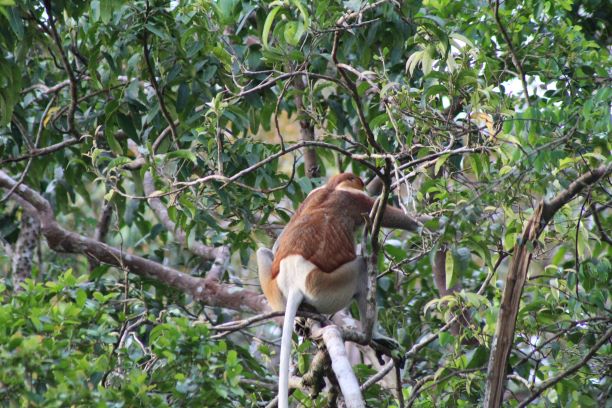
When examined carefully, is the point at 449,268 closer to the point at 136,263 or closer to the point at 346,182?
the point at 346,182

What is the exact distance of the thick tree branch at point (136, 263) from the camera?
3.77 metres

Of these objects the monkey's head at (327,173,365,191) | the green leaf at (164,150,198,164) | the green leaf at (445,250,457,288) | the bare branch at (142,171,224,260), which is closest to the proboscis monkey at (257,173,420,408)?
the monkey's head at (327,173,365,191)

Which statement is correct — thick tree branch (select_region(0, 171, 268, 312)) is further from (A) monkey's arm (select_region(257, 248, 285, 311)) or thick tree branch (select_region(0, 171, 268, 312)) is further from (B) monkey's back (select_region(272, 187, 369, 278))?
(B) monkey's back (select_region(272, 187, 369, 278))

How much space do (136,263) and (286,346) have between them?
1.56 meters

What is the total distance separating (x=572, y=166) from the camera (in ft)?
8.36

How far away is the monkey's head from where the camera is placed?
335 cm

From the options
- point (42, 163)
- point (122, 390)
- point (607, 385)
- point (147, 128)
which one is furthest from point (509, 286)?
point (42, 163)

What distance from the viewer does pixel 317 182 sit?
3639 millimetres

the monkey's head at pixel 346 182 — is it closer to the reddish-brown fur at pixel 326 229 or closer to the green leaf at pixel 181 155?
the reddish-brown fur at pixel 326 229

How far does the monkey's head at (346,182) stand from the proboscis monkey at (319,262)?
117 millimetres

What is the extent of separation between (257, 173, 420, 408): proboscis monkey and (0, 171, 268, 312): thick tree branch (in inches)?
24.9

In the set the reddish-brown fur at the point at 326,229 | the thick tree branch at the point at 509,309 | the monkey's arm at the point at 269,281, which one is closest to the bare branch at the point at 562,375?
the thick tree branch at the point at 509,309

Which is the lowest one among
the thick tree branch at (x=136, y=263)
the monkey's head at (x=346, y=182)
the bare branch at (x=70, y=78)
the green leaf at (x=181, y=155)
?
the thick tree branch at (x=136, y=263)

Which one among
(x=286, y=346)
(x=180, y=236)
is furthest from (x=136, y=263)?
(x=286, y=346)
